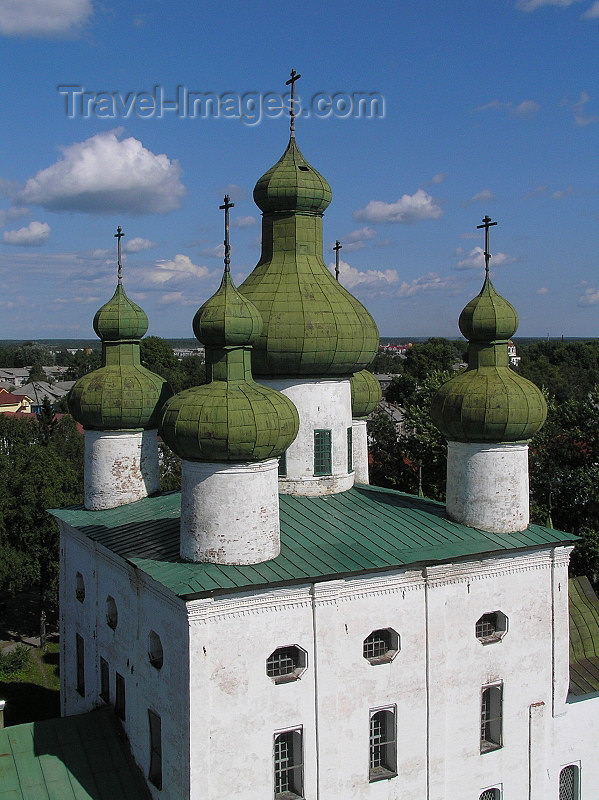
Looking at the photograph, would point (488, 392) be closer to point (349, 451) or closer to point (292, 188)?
point (349, 451)

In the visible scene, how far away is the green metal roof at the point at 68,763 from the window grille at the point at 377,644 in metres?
4.37

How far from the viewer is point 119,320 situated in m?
17.9

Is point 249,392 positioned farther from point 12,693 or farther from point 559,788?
point 12,693

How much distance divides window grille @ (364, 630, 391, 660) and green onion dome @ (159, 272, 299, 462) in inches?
140

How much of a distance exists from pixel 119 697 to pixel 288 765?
377 cm

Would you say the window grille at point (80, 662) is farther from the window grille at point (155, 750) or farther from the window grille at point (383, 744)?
the window grille at point (383, 744)

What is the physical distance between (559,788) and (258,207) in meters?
13.2

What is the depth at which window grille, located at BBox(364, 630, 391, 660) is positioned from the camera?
13.4 meters

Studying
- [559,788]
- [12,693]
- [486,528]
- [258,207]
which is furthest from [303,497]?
[12,693]

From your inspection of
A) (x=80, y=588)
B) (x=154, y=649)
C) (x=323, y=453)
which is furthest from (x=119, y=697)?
(x=323, y=453)

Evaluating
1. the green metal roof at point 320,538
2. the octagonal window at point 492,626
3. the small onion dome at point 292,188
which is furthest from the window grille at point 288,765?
the small onion dome at point 292,188

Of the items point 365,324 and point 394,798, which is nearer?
point 394,798

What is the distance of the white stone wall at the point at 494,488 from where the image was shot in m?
15.1

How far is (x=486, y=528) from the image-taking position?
15117mm
